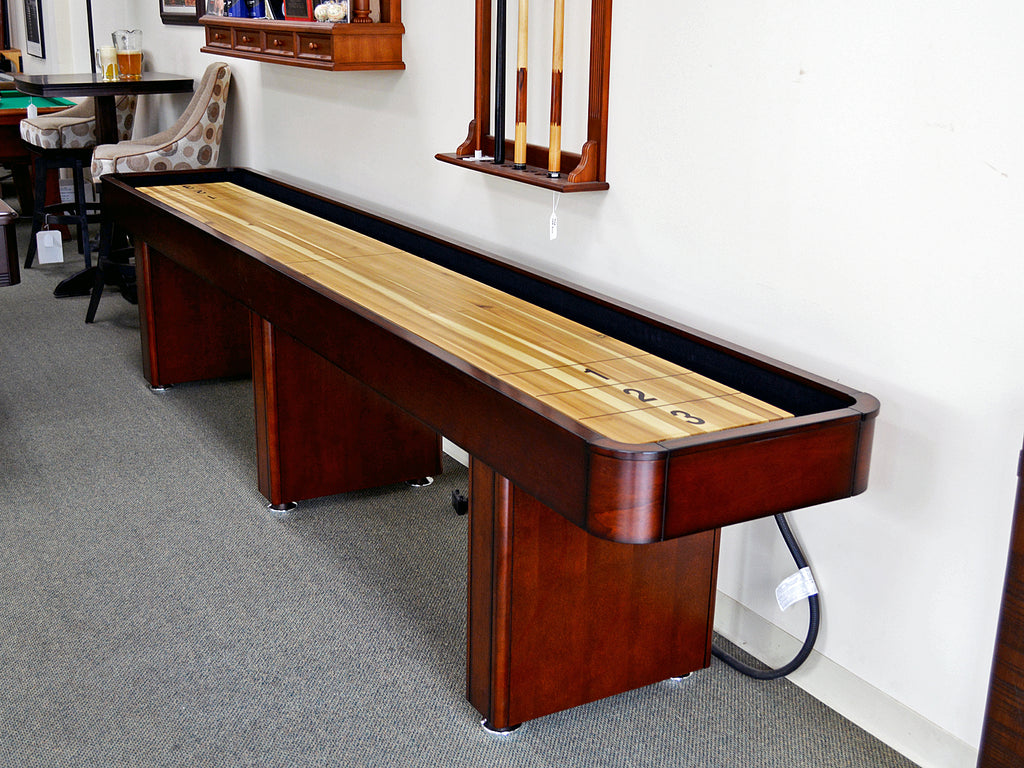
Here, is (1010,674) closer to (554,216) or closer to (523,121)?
(554,216)

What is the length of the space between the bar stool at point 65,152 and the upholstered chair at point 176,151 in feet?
1.54

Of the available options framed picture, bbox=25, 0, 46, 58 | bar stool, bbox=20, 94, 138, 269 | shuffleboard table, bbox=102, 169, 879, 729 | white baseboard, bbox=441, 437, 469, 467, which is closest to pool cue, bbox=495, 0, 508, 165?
shuffleboard table, bbox=102, 169, 879, 729

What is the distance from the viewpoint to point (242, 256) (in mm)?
2982

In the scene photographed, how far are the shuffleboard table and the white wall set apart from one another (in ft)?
0.76

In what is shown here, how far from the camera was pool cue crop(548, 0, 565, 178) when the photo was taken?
8.62ft

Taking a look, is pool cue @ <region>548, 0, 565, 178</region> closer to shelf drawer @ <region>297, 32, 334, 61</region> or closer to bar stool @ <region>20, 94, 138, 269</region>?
shelf drawer @ <region>297, 32, 334, 61</region>

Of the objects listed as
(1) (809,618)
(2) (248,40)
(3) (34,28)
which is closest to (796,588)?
(1) (809,618)

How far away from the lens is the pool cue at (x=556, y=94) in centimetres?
263

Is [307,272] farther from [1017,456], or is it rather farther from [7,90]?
[7,90]

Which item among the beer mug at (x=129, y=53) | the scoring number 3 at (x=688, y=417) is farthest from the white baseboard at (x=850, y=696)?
the beer mug at (x=129, y=53)

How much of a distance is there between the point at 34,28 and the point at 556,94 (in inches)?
304

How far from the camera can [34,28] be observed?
8.87 meters

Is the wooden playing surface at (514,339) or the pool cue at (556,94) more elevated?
the pool cue at (556,94)

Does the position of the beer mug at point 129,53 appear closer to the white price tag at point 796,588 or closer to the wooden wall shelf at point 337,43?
the wooden wall shelf at point 337,43
